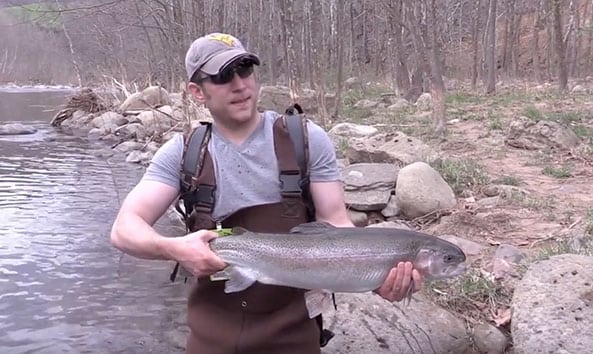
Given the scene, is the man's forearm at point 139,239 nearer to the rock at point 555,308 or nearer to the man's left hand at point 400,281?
the man's left hand at point 400,281

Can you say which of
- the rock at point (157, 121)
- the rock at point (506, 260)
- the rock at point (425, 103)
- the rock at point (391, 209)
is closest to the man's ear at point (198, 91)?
the rock at point (506, 260)

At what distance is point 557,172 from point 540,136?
1.90 metres

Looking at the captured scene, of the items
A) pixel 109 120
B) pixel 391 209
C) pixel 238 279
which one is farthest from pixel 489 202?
pixel 109 120

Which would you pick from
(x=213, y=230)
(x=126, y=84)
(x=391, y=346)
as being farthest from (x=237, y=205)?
(x=126, y=84)

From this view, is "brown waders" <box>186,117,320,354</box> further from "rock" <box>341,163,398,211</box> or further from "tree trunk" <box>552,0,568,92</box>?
"tree trunk" <box>552,0,568,92</box>

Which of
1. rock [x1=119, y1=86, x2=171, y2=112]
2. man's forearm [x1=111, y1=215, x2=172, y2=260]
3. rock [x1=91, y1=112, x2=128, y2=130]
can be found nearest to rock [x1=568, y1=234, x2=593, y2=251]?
man's forearm [x1=111, y1=215, x2=172, y2=260]

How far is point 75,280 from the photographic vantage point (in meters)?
7.70

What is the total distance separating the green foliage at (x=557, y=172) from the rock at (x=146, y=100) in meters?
15.3

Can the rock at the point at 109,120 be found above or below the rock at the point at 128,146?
above

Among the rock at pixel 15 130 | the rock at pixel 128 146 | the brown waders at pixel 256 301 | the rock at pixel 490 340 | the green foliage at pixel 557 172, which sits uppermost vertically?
the brown waders at pixel 256 301

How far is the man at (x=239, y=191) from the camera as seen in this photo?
2404 millimetres

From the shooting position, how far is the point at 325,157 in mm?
2451

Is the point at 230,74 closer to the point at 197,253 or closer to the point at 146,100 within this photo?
the point at 197,253

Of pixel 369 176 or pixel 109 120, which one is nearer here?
pixel 369 176
